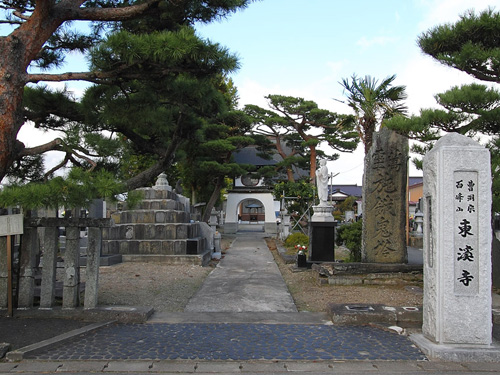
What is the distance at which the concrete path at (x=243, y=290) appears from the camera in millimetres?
6770

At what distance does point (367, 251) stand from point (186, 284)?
4.13 m

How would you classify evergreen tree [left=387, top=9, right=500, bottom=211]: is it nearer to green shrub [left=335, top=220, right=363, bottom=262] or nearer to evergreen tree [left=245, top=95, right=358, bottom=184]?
green shrub [left=335, top=220, right=363, bottom=262]

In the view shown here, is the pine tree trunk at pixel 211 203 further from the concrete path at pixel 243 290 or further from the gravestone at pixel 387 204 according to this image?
the gravestone at pixel 387 204

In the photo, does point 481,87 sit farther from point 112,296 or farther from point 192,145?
point 192,145

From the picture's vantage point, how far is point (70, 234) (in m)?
5.68

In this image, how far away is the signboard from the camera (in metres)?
5.33

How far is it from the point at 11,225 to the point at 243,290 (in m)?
4.57

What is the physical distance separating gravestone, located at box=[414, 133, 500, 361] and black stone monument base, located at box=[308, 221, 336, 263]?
6351 millimetres

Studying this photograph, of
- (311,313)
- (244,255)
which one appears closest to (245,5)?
(311,313)

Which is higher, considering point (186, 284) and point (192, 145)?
point (192, 145)

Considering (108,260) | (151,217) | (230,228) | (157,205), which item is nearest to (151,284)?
(108,260)

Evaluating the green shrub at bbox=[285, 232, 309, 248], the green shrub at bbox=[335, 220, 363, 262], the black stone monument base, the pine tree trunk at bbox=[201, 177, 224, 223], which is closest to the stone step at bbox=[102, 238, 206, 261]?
the black stone monument base

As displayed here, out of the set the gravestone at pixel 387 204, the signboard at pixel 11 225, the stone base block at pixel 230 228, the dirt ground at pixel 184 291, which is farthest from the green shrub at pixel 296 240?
the stone base block at pixel 230 228

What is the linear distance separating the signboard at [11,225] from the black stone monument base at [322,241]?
7.42 m
